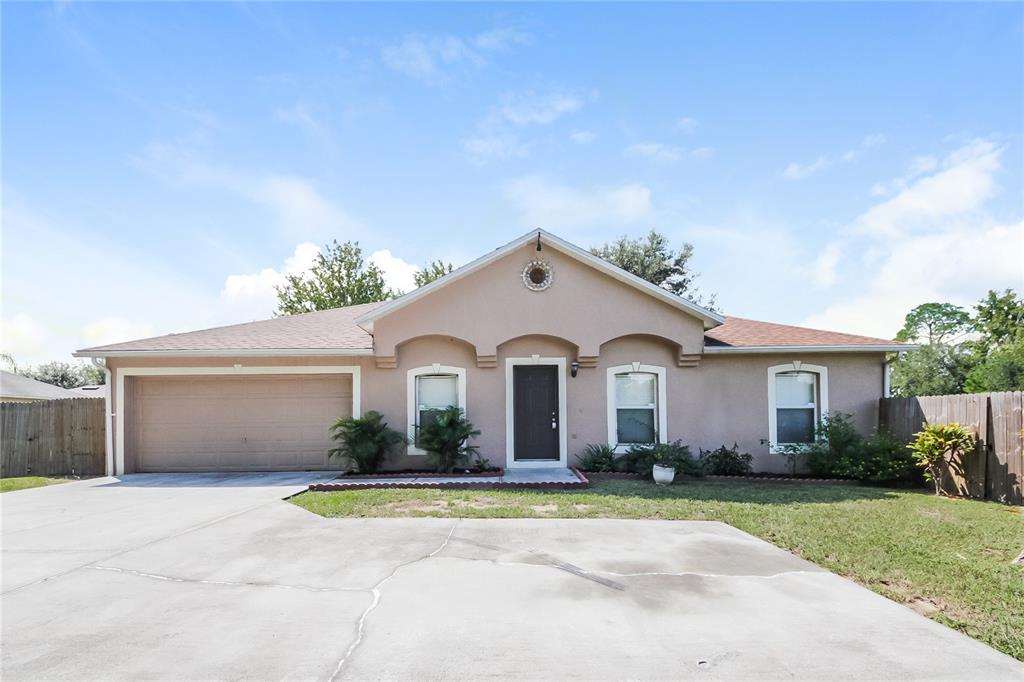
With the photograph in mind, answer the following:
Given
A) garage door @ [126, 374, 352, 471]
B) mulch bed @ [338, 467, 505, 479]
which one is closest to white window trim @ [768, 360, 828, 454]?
mulch bed @ [338, 467, 505, 479]

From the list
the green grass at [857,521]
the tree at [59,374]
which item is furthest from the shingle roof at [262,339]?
the tree at [59,374]

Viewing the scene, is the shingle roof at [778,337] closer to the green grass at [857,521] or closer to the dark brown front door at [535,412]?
the green grass at [857,521]

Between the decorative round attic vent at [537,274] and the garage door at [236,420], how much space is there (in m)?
4.67

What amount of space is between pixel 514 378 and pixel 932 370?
25294 millimetres

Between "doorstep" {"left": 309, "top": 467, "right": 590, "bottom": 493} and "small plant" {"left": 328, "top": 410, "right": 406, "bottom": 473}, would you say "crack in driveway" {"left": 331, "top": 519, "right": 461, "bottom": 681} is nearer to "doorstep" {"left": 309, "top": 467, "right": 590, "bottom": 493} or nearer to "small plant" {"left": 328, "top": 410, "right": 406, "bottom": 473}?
"doorstep" {"left": 309, "top": 467, "right": 590, "bottom": 493}

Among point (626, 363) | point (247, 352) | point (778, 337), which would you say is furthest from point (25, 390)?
point (778, 337)

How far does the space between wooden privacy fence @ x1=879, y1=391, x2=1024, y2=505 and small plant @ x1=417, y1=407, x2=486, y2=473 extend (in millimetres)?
9185

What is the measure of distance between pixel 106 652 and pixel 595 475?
28.7 feet

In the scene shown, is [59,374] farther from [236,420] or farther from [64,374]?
[236,420]

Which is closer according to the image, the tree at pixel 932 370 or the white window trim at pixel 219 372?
the white window trim at pixel 219 372

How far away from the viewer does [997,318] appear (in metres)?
28.5

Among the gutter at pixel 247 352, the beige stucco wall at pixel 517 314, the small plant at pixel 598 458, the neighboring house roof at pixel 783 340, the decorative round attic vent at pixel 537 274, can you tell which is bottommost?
the small plant at pixel 598 458

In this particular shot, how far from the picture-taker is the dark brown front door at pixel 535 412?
39.4ft

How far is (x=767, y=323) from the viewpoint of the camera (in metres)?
14.2
